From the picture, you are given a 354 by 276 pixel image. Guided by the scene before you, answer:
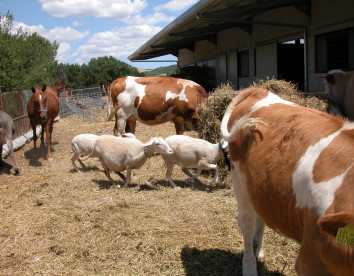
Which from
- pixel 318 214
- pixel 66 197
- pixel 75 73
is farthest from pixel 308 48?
pixel 75 73

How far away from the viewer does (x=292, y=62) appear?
44.5 feet

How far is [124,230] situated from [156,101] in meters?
4.86

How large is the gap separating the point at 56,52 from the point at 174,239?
166 feet

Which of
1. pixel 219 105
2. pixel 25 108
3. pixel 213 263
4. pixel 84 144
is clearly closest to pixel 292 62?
pixel 219 105

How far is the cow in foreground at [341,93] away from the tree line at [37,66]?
11.3 meters

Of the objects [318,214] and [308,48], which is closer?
[318,214]

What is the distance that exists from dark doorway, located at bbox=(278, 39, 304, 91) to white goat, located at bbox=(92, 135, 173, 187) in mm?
8504

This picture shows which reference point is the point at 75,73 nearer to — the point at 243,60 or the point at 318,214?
the point at 243,60

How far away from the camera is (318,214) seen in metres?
1.94

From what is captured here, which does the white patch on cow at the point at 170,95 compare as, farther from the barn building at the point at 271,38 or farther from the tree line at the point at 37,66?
the tree line at the point at 37,66

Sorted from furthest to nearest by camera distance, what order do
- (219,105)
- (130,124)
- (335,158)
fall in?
(130,124)
(219,105)
(335,158)

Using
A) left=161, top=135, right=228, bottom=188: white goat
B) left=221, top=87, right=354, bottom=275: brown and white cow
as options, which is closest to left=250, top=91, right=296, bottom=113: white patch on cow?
left=221, top=87, right=354, bottom=275: brown and white cow

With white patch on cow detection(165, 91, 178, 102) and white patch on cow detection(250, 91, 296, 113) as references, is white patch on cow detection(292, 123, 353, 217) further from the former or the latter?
white patch on cow detection(165, 91, 178, 102)

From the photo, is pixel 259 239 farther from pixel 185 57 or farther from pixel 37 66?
pixel 37 66
